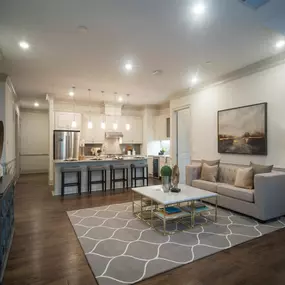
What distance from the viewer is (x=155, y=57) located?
380cm

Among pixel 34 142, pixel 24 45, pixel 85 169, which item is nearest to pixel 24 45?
pixel 24 45

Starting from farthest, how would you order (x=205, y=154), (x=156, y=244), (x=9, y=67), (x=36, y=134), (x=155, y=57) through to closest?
(x=36, y=134) → (x=205, y=154) → (x=9, y=67) → (x=155, y=57) → (x=156, y=244)

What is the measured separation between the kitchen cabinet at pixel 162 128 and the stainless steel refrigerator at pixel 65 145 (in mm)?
3215

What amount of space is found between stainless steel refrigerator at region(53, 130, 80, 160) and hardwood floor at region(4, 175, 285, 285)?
3.50 metres

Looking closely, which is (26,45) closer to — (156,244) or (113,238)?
(113,238)

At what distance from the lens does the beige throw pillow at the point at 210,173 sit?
451cm

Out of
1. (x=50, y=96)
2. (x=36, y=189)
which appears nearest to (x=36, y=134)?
(x=50, y=96)

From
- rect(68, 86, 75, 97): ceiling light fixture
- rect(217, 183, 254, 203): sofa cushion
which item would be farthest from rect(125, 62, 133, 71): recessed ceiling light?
rect(217, 183, 254, 203): sofa cushion

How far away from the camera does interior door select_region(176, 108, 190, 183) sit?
6797mm

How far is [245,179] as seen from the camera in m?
3.78

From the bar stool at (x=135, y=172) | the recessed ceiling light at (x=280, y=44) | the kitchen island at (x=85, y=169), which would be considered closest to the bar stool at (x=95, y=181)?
the kitchen island at (x=85, y=169)

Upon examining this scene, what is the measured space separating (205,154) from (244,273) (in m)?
3.62

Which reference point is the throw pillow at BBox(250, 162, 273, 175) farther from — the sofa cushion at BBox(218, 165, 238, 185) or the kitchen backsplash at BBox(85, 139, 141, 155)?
the kitchen backsplash at BBox(85, 139, 141, 155)

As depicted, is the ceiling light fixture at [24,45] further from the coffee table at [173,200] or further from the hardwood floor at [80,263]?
the coffee table at [173,200]
